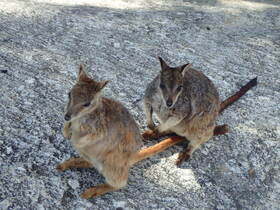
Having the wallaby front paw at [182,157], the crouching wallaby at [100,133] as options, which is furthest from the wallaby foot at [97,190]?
the wallaby front paw at [182,157]

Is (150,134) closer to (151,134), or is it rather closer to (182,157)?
(151,134)

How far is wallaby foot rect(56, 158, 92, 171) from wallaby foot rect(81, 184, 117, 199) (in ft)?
0.73

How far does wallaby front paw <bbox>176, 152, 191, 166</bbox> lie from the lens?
11.1 feet

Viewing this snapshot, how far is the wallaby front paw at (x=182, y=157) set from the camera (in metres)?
3.39

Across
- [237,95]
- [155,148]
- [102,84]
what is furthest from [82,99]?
[237,95]

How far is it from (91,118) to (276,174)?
1.69 metres

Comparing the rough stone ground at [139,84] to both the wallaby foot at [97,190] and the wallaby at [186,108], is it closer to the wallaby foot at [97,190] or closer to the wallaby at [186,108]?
the wallaby foot at [97,190]

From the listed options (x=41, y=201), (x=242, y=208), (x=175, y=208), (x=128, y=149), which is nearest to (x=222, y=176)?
(x=242, y=208)

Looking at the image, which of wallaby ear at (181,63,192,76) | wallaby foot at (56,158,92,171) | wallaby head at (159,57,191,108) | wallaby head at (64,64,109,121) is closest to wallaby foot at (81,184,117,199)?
wallaby foot at (56,158,92,171)

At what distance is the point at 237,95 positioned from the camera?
13.5ft

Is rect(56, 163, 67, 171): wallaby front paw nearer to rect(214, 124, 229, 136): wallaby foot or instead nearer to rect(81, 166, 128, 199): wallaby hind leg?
rect(81, 166, 128, 199): wallaby hind leg

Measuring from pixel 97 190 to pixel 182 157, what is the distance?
852mm

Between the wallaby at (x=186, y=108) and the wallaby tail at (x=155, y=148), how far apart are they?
0.26 ft

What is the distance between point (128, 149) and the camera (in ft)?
9.55
